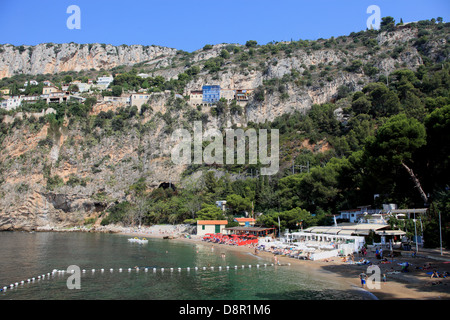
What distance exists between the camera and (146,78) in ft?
336

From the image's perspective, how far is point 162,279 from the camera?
21.1m

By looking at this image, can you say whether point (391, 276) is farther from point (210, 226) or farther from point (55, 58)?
point (55, 58)

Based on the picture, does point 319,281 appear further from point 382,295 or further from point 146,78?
point 146,78

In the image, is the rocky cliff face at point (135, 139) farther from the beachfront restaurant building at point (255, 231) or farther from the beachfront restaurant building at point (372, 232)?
the beachfront restaurant building at point (372, 232)

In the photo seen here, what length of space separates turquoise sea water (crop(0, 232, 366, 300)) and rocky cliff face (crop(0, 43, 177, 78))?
109 metres

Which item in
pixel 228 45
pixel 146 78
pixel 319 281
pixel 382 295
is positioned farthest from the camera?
pixel 228 45

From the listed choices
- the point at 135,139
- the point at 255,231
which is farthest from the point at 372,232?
the point at 135,139

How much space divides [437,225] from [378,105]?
4131 centimetres

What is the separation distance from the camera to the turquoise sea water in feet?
56.0

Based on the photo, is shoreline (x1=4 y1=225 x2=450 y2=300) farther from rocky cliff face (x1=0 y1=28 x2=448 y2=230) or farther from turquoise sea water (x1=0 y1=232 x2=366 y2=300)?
rocky cliff face (x1=0 y1=28 x2=448 y2=230)

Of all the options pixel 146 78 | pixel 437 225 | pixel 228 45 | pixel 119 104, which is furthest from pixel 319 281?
pixel 228 45

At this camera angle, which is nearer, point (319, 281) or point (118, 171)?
point (319, 281)

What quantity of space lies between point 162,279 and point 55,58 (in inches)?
5199

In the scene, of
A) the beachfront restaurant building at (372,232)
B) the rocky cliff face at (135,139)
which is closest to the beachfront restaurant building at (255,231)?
the beachfront restaurant building at (372,232)
